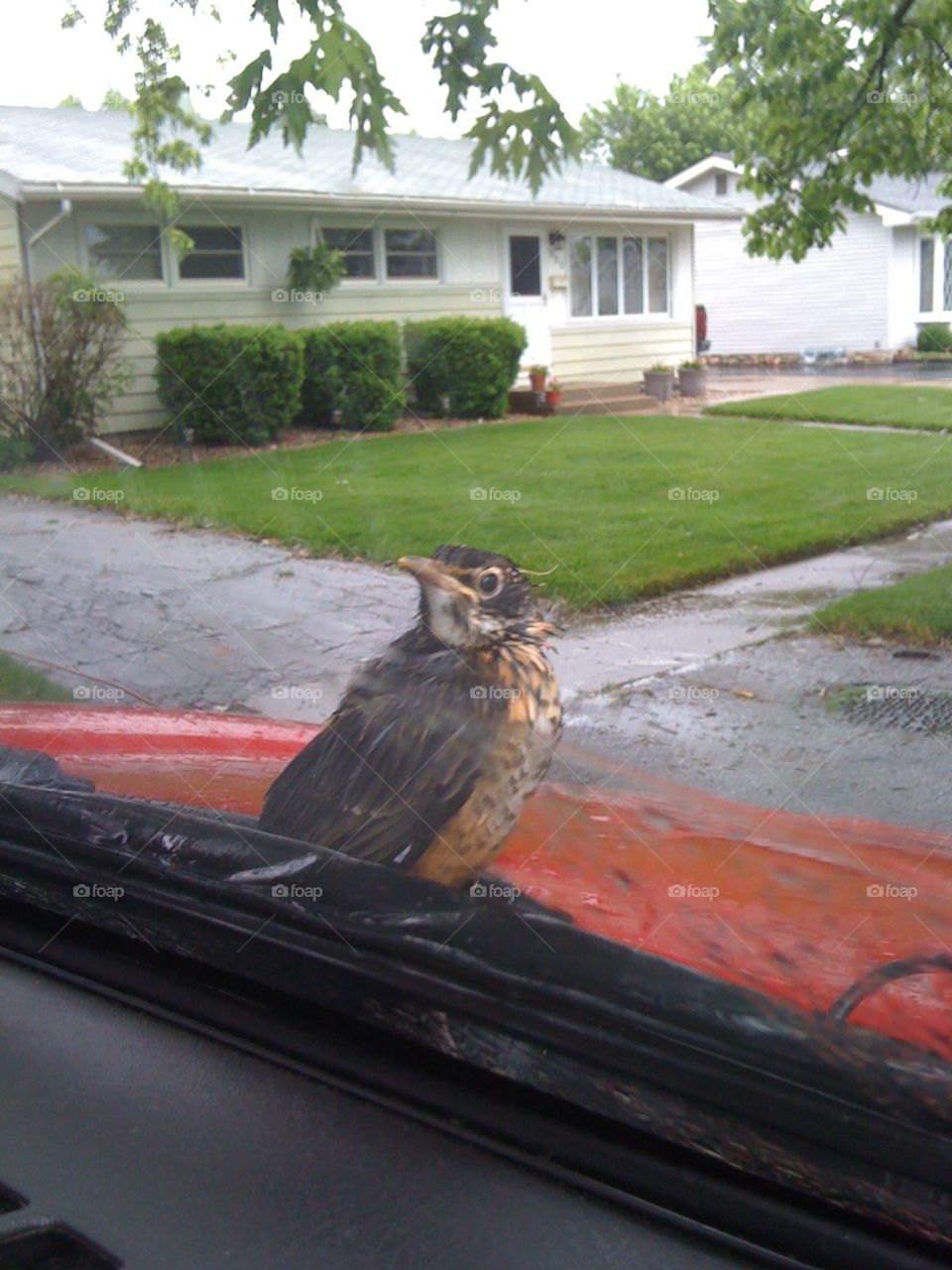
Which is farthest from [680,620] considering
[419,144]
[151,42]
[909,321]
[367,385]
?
[151,42]

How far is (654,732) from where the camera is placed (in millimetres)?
2297

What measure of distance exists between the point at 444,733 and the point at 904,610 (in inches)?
35.1

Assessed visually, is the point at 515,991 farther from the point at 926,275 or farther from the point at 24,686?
the point at 24,686

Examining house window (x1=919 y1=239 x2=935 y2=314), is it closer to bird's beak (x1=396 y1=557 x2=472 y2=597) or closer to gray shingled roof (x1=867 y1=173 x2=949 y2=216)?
gray shingled roof (x1=867 y1=173 x2=949 y2=216)

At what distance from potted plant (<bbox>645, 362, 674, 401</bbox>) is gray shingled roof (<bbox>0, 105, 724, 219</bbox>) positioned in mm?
246

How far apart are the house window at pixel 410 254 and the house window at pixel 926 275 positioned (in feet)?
3.05

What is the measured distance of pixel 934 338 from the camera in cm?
203

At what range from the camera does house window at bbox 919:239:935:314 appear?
1950mm

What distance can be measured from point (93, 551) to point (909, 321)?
210 centimetres

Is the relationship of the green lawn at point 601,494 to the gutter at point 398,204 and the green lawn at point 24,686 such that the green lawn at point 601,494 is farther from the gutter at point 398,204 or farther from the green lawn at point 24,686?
the green lawn at point 24,686

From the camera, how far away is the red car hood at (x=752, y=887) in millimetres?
2023

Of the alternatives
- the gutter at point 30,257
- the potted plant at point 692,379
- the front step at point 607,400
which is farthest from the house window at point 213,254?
the potted plant at point 692,379

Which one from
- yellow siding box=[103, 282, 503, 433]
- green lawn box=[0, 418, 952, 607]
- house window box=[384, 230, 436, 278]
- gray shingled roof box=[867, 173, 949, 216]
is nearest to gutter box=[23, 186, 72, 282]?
yellow siding box=[103, 282, 503, 433]

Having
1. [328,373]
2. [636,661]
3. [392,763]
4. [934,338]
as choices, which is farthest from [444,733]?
[934,338]
